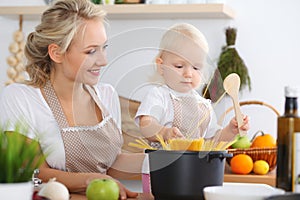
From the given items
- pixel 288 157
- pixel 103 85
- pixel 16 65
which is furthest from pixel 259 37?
pixel 288 157

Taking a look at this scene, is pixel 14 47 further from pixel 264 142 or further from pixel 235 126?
pixel 235 126

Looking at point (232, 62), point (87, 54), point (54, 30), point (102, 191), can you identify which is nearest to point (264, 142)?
point (232, 62)

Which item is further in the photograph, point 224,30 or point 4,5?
point 4,5

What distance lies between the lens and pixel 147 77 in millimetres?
1481

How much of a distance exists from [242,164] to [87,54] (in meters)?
1.19

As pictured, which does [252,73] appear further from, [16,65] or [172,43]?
[172,43]

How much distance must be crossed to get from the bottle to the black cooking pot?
6.4 inches

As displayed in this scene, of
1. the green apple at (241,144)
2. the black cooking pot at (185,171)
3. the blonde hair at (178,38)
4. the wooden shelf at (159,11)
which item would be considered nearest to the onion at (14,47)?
the wooden shelf at (159,11)

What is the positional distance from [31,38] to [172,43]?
2.76ft

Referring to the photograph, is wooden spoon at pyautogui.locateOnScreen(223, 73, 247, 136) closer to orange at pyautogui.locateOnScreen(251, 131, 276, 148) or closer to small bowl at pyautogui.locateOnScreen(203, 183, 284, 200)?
small bowl at pyautogui.locateOnScreen(203, 183, 284, 200)

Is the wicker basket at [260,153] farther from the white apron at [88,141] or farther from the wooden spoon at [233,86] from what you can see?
the wooden spoon at [233,86]

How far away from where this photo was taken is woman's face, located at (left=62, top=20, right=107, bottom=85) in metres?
1.58

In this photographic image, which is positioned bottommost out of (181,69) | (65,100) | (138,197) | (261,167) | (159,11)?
(261,167)

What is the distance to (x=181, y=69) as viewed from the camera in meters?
1.46
